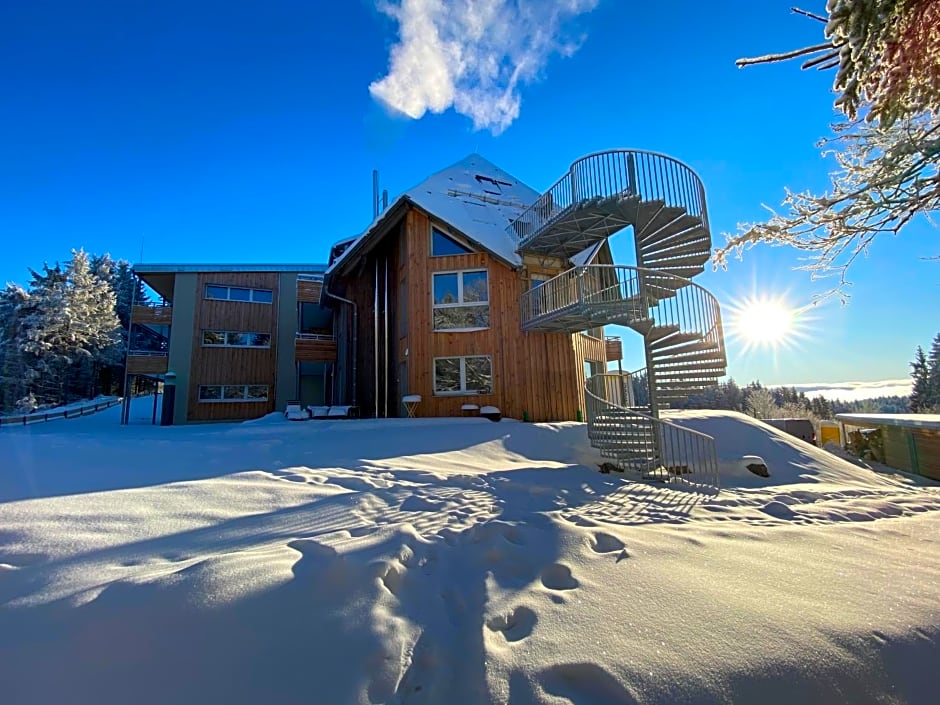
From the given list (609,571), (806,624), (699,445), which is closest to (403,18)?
(609,571)

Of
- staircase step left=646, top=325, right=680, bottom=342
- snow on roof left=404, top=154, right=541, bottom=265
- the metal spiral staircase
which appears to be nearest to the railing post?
the metal spiral staircase

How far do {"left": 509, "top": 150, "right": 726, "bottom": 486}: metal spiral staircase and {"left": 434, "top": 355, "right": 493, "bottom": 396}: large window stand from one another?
1741 millimetres

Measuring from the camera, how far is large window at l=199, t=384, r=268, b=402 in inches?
730

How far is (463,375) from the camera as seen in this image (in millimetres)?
12516

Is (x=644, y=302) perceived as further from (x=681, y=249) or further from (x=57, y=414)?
(x=57, y=414)

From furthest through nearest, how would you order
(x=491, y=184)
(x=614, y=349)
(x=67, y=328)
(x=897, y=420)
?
(x=67, y=328), (x=614, y=349), (x=491, y=184), (x=897, y=420)

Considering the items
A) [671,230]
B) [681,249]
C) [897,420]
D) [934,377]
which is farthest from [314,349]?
[934,377]

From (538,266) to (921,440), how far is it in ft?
37.9

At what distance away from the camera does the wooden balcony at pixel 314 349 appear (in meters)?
18.7

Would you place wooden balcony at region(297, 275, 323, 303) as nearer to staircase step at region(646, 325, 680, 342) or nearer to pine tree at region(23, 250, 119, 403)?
pine tree at region(23, 250, 119, 403)

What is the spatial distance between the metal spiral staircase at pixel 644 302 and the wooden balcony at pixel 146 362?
51.0ft

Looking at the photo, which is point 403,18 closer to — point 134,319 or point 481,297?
point 481,297

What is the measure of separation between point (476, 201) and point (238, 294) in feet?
39.2

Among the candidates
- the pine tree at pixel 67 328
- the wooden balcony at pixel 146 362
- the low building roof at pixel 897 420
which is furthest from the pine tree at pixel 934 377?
the pine tree at pixel 67 328
